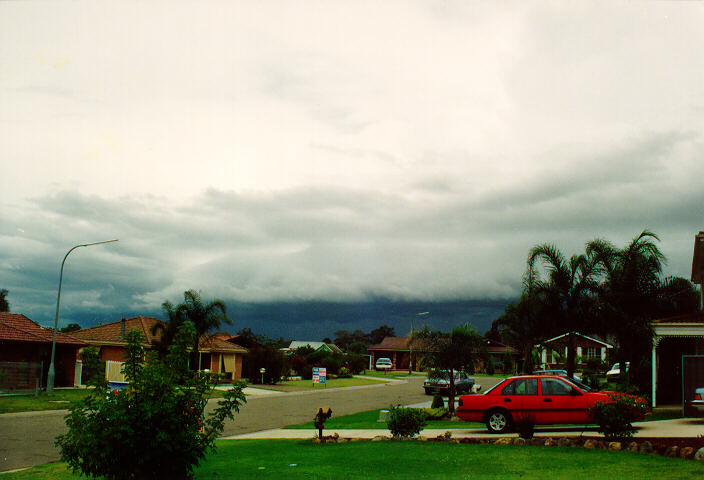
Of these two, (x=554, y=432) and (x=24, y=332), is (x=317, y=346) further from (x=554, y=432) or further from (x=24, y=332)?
(x=554, y=432)

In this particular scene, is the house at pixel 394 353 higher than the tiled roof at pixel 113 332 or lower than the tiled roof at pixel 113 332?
lower

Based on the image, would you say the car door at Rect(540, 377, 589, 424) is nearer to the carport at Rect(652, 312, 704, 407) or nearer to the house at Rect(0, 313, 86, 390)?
the carport at Rect(652, 312, 704, 407)

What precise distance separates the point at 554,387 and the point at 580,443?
10.3 ft

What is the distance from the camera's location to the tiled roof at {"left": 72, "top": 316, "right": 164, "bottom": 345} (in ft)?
160

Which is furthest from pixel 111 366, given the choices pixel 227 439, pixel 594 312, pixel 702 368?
pixel 702 368

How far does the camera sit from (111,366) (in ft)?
147

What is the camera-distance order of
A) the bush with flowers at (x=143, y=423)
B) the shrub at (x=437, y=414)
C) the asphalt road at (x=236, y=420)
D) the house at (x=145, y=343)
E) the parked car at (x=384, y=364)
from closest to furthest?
the bush with flowers at (x=143, y=423)
the asphalt road at (x=236, y=420)
the shrub at (x=437, y=414)
the house at (x=145, y=343)
the parked car at (x=384, y=364)

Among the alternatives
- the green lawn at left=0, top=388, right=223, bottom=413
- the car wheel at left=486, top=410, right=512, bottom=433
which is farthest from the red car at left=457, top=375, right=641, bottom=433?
the green lawn at left=0, top=388, right=223, bottom=413

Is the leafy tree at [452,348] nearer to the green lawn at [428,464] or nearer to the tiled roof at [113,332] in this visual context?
the green lawn at [428,464]

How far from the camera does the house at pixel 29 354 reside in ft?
121

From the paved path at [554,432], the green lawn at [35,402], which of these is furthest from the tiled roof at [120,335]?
the paved path at [554,432]

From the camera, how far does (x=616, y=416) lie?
13289 millimetres

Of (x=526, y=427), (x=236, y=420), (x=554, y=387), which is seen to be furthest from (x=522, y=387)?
(x=236, y=420)

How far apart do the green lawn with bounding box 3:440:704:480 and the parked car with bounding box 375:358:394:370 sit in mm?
79275
